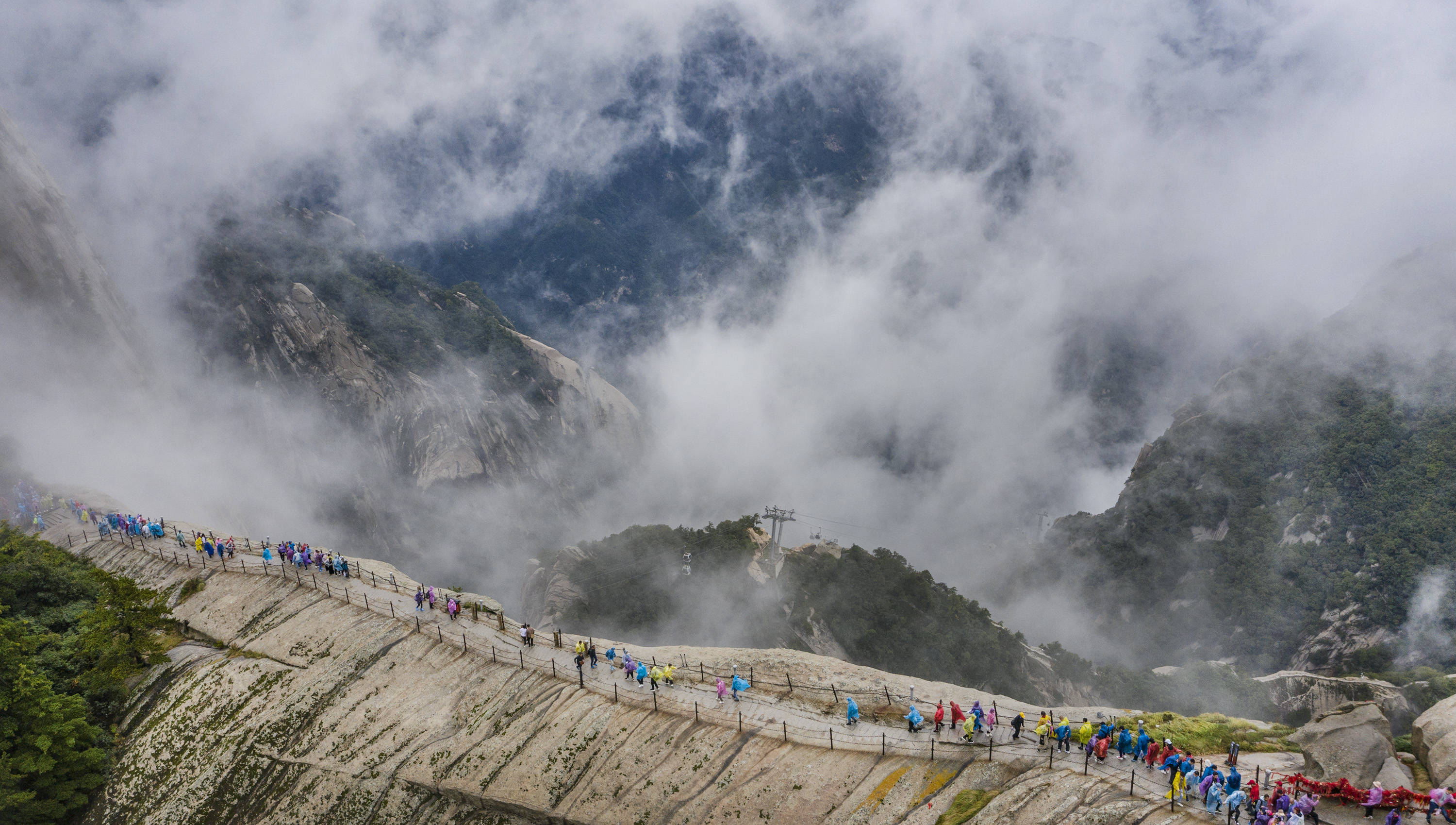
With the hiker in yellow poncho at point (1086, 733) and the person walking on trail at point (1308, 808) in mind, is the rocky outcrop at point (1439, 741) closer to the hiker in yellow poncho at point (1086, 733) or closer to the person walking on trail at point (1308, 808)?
the person walking on trail at point (1308, 808)

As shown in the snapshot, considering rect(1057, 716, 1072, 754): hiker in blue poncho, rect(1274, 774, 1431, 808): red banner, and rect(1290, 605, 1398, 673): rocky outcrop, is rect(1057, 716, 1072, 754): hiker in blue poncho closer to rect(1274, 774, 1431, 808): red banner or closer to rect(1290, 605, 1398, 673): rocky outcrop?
rect(1274, 774, 1431, 808): red banner

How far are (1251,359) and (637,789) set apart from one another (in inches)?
7292

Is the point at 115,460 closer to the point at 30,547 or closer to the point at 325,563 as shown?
the point at 30,547

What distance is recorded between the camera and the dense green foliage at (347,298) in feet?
398

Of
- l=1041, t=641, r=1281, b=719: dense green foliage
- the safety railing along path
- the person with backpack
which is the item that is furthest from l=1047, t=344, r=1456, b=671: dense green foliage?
the person with backpack

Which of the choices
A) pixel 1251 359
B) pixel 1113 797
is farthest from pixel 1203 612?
pixel 1113 797

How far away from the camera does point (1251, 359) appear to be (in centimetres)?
17188

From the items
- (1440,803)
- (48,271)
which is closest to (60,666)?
(1440,803)

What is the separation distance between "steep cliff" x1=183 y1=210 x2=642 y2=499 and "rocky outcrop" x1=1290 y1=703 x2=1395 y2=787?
4891 inches

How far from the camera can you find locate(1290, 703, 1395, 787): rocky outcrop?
27906mm

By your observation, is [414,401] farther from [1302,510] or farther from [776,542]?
[1302,510]

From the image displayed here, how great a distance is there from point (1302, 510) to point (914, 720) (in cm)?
13059

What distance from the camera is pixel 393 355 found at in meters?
137

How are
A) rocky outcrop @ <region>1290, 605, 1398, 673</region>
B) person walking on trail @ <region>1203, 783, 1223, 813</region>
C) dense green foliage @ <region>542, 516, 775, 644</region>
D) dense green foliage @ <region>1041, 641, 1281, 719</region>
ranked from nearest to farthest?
person walking on trail @ <region>1203, 783, 1223, 813</region> → dense green foliage @ <region>1041, 641, 1281, 719</region> → dense green foliage @ <region>542, 516, 775, 644</region> → rocky outcrop @ <region>1290, 605, 1398, 673</region>
